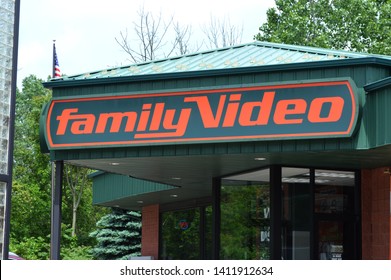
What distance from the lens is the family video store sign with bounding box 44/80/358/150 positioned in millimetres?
14352

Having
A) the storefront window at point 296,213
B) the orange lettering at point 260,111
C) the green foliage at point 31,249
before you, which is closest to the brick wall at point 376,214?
the storefront window at point 296,213

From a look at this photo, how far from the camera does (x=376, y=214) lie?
696 inches

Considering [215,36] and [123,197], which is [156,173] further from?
[215,36]

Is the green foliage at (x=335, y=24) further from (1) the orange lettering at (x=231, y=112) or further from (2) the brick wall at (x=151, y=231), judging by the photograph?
(1) the orange lettering at (x=231, y=112)

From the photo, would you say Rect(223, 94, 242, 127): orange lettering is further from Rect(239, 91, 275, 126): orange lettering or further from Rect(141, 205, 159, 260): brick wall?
Rect(141, 205, 159, 260): brick wall

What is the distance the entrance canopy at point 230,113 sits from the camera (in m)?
14.2

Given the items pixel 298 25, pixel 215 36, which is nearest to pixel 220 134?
pixel 298 25

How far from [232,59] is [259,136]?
2.58 metres

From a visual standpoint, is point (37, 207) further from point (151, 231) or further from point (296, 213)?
point (296, 213)

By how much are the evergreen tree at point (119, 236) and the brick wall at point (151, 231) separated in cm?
810

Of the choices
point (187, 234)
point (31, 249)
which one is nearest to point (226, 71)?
point (187, 234)

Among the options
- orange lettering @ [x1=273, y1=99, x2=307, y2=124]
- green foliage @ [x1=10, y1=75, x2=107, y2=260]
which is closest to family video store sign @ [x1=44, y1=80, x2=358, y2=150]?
orange lettering @ [x1=273, y1=99, x2=307, y2=124]

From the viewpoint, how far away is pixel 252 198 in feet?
59.5
